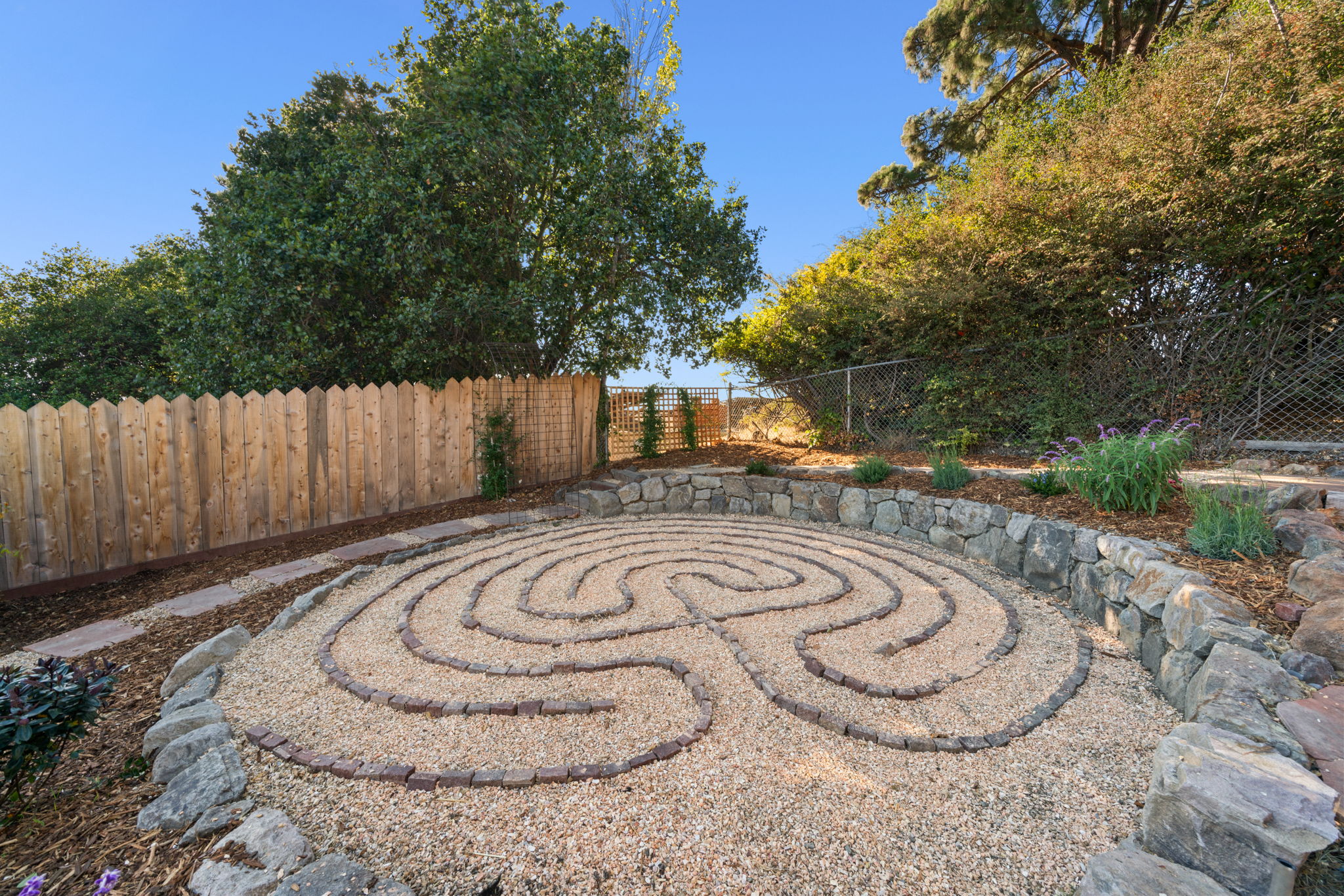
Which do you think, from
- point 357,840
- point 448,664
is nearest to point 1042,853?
point 357,840

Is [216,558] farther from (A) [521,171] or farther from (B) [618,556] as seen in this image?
(A) [521,171]

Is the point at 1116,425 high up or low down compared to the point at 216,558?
up

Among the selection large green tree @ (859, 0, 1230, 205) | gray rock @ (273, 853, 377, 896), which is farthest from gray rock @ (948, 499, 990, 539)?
large green tree @ (859, 0, 1230, 205)

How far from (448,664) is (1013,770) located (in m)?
2.72

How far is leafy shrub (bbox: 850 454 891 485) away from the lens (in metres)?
6.05

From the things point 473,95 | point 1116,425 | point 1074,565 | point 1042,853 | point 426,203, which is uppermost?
point 473,95

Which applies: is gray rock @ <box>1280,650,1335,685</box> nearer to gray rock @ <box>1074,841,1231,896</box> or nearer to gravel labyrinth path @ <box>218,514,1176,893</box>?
gravel labyrinth path @ <box>218,514,1176,893</box>

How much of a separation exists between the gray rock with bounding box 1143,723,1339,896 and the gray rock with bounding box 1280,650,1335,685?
0.77m

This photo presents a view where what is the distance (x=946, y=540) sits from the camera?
5.21 metres

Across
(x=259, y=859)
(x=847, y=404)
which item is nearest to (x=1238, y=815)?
(x=259, y=859)

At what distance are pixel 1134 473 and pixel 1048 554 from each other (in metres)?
0.88

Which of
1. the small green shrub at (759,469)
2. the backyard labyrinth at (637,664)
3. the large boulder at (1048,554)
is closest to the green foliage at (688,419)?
the small green shrub at (759,469)

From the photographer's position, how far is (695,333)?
8273mm

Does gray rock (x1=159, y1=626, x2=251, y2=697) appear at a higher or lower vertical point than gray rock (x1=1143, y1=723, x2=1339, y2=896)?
lower
